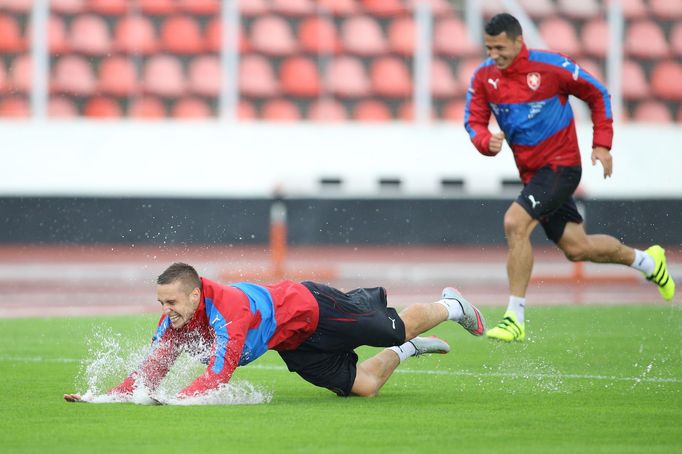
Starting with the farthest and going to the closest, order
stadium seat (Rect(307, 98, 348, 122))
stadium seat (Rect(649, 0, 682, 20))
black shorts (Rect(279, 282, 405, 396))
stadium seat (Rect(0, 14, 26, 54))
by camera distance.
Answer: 1. stadium seat (Rect(649, 0, 682, 20))
2. stadium seat (Rect(307, 98, 348, 122))
3. stadium seat (Rect(0, 14, 26, 54))
4. black shorts (Rect(279, 282, 405, 396))

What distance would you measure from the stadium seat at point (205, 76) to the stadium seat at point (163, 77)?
0.71 ft

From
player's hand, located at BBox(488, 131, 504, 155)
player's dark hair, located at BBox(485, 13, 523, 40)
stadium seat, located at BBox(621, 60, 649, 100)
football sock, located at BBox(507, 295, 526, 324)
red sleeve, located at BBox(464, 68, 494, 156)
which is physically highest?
stadium seat, located at BBox(621, 60, 649, 100)

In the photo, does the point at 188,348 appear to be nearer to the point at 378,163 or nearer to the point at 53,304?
the point at 53,304

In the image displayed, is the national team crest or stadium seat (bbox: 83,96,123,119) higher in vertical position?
stadium seat (bbox: 83,96,123,119)

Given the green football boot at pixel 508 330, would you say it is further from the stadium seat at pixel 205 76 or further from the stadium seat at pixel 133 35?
the stadium seat at pixel 133 35

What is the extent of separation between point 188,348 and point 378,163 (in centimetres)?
1496

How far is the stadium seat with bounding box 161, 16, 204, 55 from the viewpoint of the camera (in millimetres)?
22797

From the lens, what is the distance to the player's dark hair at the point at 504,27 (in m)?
9.59

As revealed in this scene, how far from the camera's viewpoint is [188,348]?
309 inches

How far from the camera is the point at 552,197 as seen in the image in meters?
9.74

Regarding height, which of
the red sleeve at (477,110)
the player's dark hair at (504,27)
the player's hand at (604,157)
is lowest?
the player's hand at (604,157)

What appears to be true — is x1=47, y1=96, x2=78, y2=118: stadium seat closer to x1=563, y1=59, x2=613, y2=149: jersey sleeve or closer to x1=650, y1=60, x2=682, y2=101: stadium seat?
x1=650, y1=60, x2=682, y2=101: stadium seat

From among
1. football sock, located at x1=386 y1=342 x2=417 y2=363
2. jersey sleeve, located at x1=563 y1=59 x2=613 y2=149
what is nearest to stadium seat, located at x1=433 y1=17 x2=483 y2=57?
jersey sleeve, located at x1=563 y1=59 x2=613 y2=149

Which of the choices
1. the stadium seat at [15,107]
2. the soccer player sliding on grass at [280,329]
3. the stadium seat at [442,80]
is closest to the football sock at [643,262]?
the soccer player sliding on grass at [280,329]
